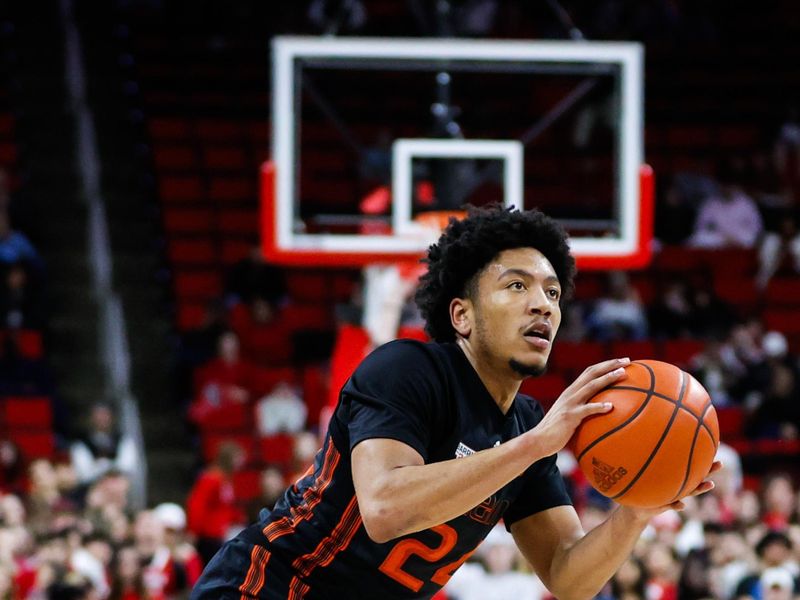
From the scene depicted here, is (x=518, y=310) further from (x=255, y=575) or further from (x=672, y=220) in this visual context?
(x=672, y=220)

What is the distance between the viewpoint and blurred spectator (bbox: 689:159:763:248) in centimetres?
1292

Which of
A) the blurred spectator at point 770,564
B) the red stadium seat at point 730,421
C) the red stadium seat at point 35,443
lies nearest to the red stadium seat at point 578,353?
the red stadium seat at point 730,421

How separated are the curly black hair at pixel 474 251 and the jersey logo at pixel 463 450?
379 millimetres

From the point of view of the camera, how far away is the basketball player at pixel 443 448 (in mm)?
3016

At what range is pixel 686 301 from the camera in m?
12.2

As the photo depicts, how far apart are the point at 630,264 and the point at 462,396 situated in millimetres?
4643

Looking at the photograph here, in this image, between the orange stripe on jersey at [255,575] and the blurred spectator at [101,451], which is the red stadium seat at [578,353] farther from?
the orange stripe on jersey at [255,575]

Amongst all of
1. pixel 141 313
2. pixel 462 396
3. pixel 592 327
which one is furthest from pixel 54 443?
pixel 462 396

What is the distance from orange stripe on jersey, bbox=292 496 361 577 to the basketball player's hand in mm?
532

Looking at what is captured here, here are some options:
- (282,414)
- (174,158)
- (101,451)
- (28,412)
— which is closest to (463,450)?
(101,451)

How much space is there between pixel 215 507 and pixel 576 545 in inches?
238

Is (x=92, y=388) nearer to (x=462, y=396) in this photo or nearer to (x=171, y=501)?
(x=171, y=501)

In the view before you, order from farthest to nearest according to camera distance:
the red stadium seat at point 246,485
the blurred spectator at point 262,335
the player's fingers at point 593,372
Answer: the blurred spectator at point 262,335 → the red stadium seat at point 246,485 → the player's fingers at point 593,372

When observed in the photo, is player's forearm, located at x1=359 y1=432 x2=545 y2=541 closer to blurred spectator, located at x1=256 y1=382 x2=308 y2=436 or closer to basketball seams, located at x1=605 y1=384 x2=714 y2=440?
basketball seams, located at x1=605 y1=384 x2=714 y2=440
